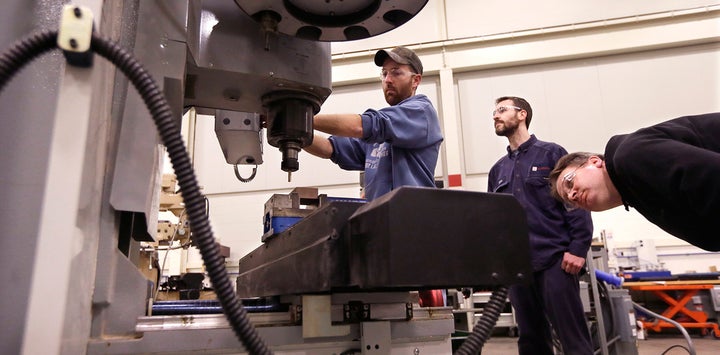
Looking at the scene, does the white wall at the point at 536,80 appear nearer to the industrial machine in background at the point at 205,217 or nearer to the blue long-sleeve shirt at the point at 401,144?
the blue long-sleeve shirt at the point at 401,144

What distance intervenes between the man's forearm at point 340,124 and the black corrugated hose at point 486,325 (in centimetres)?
Answer: 68

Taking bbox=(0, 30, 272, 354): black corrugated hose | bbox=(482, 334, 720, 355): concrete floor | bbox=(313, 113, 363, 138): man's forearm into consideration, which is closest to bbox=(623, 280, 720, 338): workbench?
bbox=(482, 334, 720, 355): concrete floor

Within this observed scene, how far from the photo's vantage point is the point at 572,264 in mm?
1915

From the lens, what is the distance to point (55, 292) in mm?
470

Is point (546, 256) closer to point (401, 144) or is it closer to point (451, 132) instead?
point (401, 144)

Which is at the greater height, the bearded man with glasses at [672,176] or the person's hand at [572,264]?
the bearded man with glasses at [672,176]

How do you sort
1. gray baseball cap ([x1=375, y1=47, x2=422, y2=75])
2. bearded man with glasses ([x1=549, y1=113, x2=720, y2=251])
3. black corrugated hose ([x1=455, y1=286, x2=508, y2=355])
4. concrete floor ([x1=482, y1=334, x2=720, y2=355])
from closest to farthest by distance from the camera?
1. black corrugated hose ([x1=455, y1=286, x2=508, y2=355])
2. bearded man with glasses ([x1=549, y1=113, x2=720, y2=251])
3. gray baseball cap ([x1=375, y1=47, x2=422, y2=75])
4. concrete floor ([x1=482, y1=334, x2=720, y2=355])

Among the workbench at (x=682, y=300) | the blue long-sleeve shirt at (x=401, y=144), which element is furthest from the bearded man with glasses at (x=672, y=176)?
the workbench at (x=682, y=300)

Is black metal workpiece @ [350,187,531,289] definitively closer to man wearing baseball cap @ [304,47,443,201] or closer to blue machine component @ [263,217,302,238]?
blue machine component @ [263,217,302,238]

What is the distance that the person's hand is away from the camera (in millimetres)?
1914

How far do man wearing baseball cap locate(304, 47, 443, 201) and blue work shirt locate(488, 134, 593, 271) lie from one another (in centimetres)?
77

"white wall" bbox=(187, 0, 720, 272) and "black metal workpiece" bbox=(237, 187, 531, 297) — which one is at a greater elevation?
"white wall" bbox=(187, 0, 720, 272)

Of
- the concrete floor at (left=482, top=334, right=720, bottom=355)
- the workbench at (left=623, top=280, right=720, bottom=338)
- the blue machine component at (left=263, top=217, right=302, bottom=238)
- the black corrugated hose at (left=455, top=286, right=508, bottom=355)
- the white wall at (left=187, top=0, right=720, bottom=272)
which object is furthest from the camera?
the white wall at (left=187, top=0, right=720, bottom=272)

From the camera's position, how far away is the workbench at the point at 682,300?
3.89m
